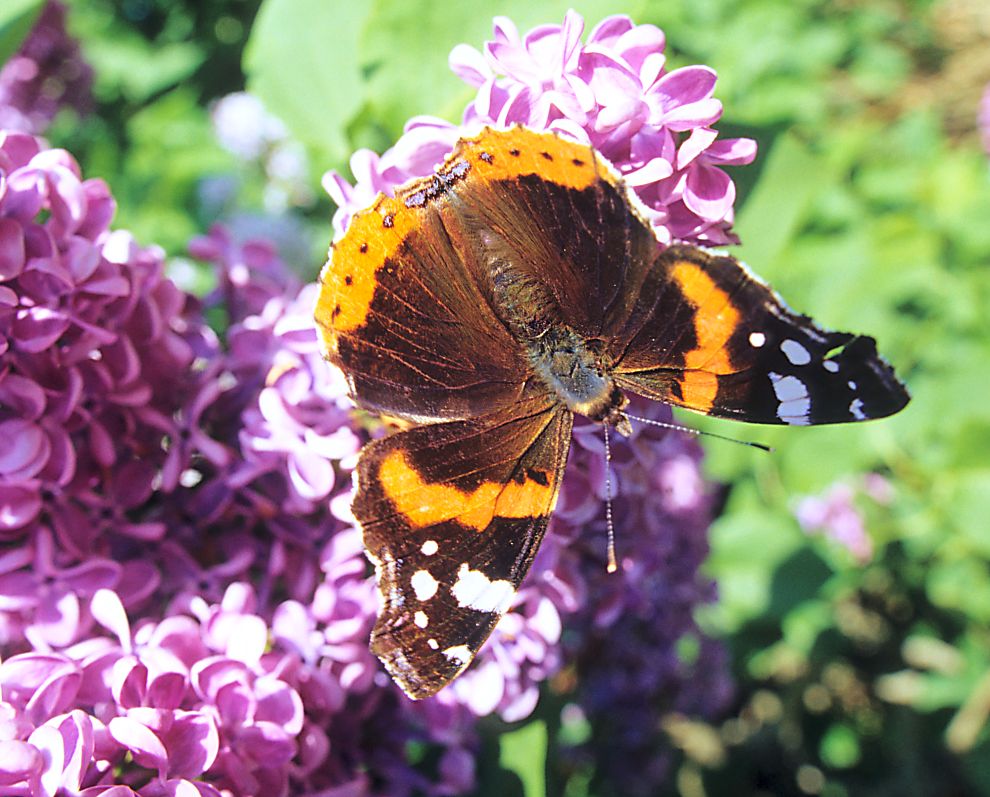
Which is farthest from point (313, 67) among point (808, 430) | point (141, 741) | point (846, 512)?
point (846, 512)

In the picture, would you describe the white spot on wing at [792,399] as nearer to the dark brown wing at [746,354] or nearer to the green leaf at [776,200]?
the dark brown wing at [746,354]

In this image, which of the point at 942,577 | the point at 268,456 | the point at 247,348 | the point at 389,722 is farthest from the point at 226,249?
the point at 942,577

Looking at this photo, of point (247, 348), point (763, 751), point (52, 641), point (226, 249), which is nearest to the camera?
point (52, 641)

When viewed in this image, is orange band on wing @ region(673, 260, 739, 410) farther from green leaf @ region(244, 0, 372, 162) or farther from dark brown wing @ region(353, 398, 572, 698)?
green leaf @ region(244, 0, 372, 162)

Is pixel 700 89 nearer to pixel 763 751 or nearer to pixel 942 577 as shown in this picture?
pixel 942 577

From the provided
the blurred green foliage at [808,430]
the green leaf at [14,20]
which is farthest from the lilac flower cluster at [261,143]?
the green leaf at [14,20]

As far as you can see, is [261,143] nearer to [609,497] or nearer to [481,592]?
[609,497]

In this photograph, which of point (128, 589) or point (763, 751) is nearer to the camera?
point (128, 589)
